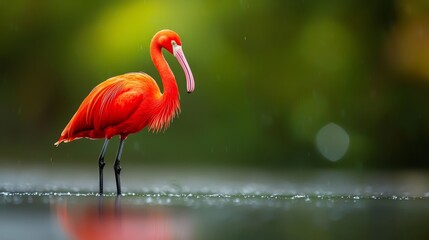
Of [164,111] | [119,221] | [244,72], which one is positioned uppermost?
[244,72]

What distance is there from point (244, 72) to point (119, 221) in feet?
30.9

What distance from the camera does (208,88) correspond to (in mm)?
15258

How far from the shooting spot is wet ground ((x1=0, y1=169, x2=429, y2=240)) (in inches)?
221

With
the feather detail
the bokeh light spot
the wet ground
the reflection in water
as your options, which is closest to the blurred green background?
the bokeh light spot

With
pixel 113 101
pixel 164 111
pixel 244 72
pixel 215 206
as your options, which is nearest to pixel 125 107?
pixel 113 101

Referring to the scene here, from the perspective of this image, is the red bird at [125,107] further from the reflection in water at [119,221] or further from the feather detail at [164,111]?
the reflection in water at [119,221]

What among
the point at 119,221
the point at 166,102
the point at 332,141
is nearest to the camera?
the point at 119,221

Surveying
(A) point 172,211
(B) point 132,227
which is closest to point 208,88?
(A) point 172,211

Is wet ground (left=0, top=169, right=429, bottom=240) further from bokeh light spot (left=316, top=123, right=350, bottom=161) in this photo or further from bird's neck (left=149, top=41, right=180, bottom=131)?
bokeh light spot (left=316, top=123, right=350, bottom=161)

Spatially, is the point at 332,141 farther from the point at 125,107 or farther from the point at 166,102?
the point at 125,107

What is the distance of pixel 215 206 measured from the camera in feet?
24.1

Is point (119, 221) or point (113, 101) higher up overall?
point (113, 101)

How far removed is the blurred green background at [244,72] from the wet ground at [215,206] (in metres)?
3.12

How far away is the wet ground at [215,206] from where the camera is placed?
561 cm
